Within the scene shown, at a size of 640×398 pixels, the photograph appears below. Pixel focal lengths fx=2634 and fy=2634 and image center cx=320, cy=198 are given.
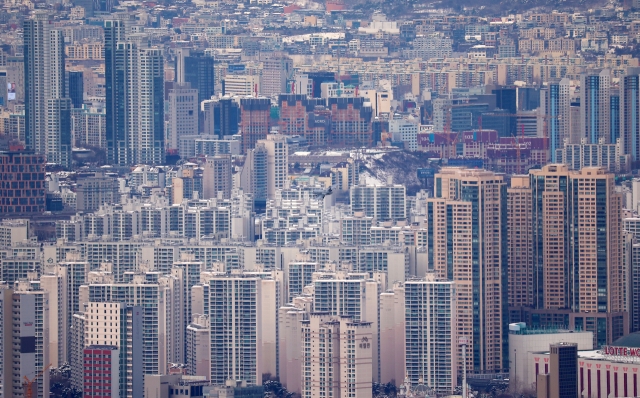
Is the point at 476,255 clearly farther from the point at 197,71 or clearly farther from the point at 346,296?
the point at 197,71

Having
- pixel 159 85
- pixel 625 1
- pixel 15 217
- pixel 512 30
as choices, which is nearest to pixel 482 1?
pixel 512 30

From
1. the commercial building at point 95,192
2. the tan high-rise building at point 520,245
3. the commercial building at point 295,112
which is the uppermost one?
the commercial building at point 295,112

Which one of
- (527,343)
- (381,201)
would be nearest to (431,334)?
(527,343)

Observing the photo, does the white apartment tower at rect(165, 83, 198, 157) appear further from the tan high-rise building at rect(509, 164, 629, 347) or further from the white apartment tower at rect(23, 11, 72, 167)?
the tan high-rise building at rect(509, 164, 629, 347)

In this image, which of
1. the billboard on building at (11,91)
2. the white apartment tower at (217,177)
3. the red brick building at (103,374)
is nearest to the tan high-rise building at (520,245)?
the red brick building at (103,374)

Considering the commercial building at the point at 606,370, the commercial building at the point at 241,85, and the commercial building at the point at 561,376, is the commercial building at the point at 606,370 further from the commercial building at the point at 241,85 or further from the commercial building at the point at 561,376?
the commercial building at the point at 241,85

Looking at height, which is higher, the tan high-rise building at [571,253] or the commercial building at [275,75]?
the commercial building at [275,75]

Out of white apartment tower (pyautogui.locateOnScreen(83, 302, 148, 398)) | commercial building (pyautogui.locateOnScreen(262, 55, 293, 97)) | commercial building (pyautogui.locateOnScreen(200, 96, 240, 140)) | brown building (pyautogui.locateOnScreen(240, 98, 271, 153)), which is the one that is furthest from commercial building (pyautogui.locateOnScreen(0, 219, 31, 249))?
commercial building (pyautogui.locateOnScreen(262, 55, 293, 97))

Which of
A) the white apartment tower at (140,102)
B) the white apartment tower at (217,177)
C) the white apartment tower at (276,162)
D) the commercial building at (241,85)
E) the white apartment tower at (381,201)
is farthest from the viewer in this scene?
the commercial building at (241,85)
